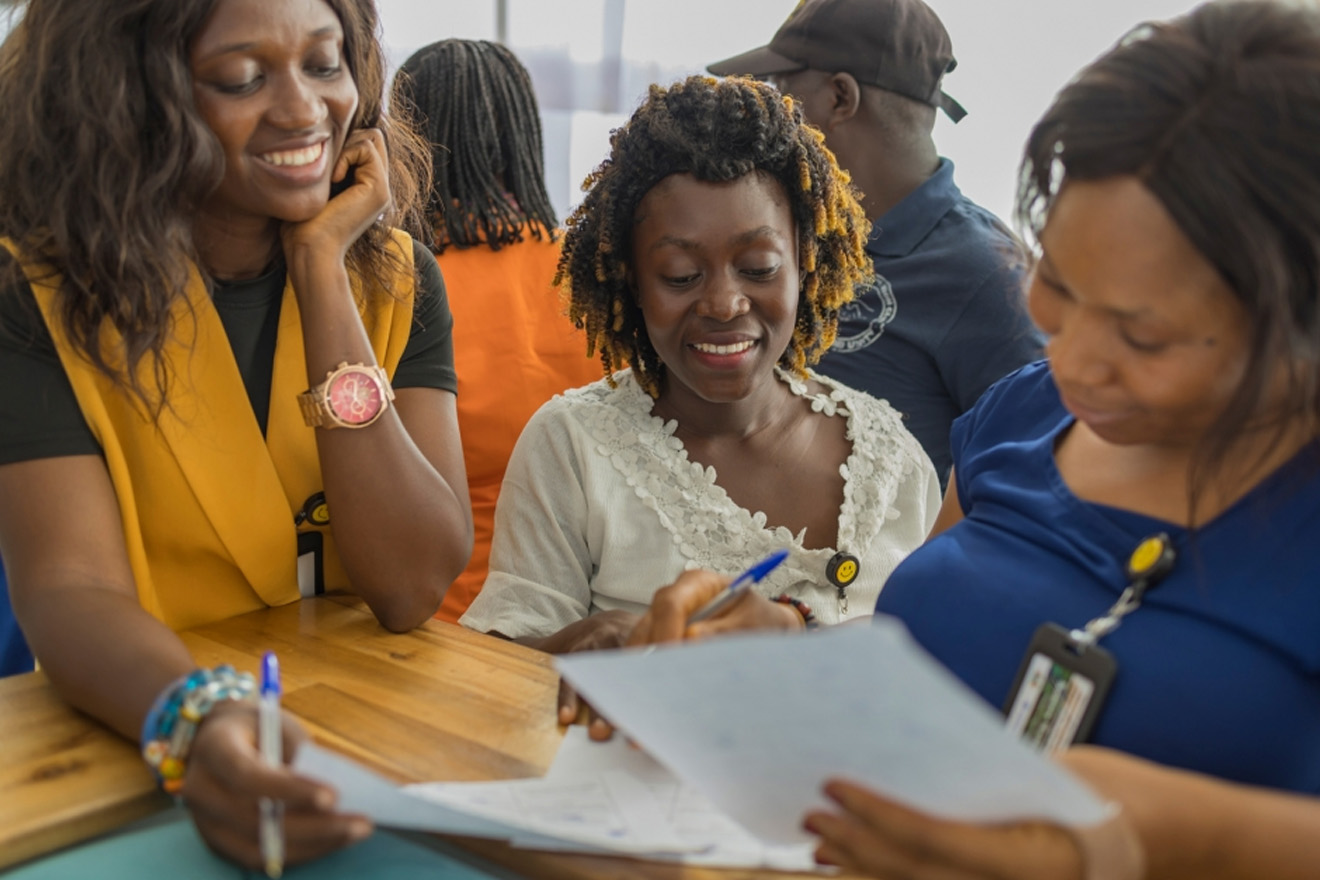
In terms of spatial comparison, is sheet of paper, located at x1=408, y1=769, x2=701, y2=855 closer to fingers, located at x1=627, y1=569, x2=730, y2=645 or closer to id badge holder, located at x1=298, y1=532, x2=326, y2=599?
fingers, located at x1=627, y1=569, x2=730, y2=645

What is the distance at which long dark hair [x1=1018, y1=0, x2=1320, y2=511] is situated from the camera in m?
0.78

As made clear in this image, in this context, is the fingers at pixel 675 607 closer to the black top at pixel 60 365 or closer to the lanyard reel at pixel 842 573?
the lanyard reel at pixel 842 573

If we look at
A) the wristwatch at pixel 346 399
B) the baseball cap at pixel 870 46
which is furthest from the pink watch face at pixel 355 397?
the baseball cap at pixel 870 46

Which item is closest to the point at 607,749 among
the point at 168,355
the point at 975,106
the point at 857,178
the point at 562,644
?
the point at 562,644

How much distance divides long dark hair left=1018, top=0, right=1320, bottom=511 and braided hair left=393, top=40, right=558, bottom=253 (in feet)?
5.21

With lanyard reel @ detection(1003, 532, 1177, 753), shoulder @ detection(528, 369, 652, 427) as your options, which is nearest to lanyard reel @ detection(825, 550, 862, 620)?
shoulder @ detection(528, 369, 652, 427)

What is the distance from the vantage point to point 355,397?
1312 mm

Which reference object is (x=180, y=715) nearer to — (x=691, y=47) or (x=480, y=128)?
(x=480, y=128)

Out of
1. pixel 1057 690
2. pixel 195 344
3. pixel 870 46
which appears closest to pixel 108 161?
pixel 195 344

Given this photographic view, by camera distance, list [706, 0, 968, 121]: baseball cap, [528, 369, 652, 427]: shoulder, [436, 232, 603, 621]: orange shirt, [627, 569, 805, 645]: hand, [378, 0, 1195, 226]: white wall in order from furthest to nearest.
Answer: [378, 0, 1195, 226]: white wall, [706, 0, 968, 121]: baseball cap, [436, 232, 603, 621]: orange shirt, [528, 369, 652, 427]: shoulder, [627, 569, 805, 645]: hand

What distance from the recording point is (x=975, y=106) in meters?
2.89

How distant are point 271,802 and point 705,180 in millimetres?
1000

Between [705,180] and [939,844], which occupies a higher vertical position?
[705,180]

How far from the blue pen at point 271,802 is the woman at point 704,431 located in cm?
64
